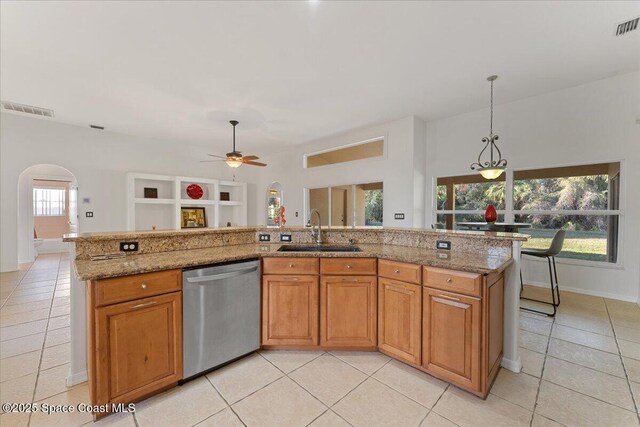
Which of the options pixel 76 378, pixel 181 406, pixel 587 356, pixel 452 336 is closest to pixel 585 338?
pixel 587 356

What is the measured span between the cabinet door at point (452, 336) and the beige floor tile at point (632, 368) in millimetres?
1351

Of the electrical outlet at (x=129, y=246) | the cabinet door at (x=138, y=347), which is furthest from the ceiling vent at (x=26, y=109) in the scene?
the cabinet door at (x=138, y=347)

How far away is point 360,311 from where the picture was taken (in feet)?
7.32

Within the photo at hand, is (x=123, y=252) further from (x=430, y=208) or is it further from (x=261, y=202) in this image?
(x=261, y=202)

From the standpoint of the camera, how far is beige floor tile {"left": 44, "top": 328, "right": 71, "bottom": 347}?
243 cm

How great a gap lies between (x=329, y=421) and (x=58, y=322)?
3264 millimetres

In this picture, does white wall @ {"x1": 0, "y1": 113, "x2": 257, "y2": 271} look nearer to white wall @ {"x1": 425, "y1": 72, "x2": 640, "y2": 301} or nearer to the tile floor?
the tile floor

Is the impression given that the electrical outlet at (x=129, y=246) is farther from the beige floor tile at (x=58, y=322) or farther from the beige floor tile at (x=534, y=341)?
the beige floor tile at (x=534, y=341)

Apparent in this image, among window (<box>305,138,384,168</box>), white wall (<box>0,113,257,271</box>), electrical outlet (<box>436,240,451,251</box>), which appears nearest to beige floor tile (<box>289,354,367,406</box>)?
electrical outlet (<box>436,240,451,251</box>)

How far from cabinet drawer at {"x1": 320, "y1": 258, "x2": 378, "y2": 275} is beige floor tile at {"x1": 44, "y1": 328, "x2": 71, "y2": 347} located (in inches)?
104

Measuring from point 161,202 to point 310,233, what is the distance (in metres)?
5.02

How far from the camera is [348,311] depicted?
2.23 m

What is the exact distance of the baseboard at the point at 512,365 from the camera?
2.04m

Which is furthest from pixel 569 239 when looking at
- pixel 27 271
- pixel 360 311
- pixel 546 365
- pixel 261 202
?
pixel 27 271
